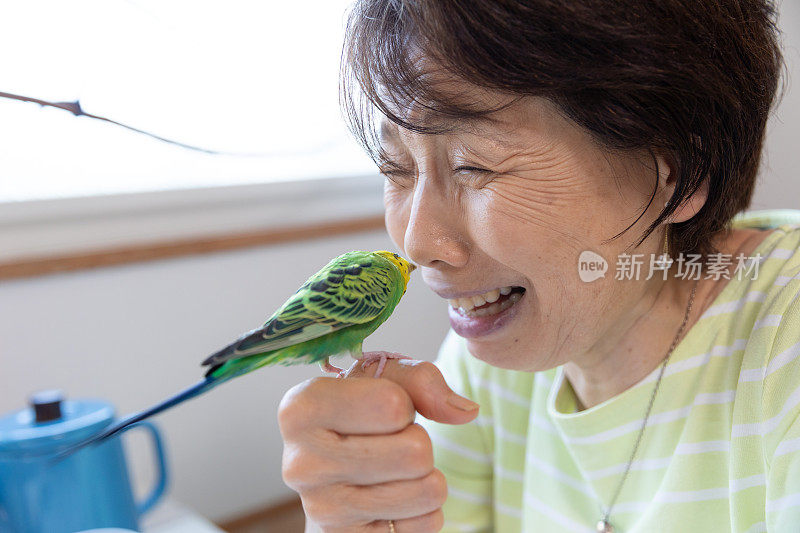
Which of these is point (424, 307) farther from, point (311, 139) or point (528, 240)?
point (528, 240)

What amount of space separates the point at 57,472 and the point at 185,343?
41cm

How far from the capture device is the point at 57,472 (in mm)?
958

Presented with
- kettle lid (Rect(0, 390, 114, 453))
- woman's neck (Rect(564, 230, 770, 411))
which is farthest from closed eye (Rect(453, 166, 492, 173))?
kettle lid (Rect(0, 390, 114, 453))

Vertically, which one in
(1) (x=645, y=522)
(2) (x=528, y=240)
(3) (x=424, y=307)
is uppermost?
(2) (x=528, y=240)

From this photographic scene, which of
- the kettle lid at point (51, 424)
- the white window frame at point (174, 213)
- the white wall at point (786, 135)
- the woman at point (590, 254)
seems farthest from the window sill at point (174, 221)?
the white wall at point (786, 135)

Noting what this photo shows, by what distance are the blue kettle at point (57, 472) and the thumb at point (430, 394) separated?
0.51m

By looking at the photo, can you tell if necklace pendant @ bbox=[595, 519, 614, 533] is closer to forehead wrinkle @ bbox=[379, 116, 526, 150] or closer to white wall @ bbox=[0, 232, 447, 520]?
white wall @ bbox=[0, 232, 447, 520]

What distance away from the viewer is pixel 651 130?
2.34 ft

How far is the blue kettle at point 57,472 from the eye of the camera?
3.02ft

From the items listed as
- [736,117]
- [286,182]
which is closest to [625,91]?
[736,117]

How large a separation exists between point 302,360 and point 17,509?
0.63 m

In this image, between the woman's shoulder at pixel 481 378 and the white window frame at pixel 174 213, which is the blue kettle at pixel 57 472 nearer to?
the white window frame at pixel 174 213

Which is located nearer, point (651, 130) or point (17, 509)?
point (651, 130)

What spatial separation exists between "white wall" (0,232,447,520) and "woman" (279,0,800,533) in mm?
388
